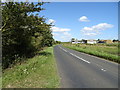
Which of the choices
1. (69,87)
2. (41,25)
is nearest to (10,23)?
(41,25)

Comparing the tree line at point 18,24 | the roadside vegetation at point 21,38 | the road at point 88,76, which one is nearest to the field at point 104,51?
the road at point 88,76

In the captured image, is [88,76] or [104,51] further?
[104,51]

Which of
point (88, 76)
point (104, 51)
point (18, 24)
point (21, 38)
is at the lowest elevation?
point (88, 76)

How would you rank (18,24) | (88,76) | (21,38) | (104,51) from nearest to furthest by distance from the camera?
(88,76), (18,24), (21,38), (104,51)

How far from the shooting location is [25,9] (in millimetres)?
11602

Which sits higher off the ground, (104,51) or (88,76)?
(104,51)

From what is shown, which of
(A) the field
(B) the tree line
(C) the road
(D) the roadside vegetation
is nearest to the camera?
(C) the road

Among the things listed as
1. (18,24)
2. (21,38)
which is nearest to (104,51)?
(21,38)

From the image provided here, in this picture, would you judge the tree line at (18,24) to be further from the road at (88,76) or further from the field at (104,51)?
the field at (104,51)

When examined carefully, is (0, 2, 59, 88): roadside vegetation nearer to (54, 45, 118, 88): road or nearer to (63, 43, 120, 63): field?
(54, 45, 118, 88): road

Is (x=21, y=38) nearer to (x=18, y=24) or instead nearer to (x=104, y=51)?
(x=18, y=24)

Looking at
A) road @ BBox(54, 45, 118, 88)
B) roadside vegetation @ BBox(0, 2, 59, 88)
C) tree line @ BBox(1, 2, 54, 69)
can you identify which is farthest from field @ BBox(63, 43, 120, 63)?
tree line @ BBox(1, 2, 54, 69)

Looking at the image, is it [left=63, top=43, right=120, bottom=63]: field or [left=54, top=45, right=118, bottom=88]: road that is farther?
[left=63, top=43, right=120, bottom=63]: field

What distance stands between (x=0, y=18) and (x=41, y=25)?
511 cm
